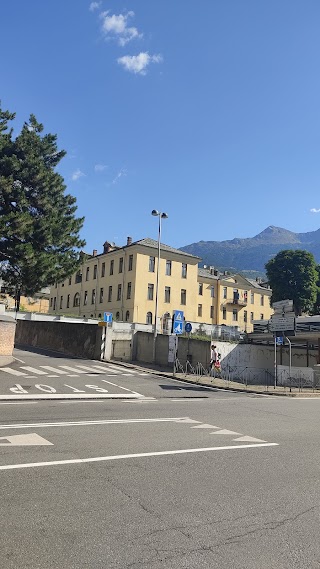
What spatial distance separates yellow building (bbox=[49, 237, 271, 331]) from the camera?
60.7m

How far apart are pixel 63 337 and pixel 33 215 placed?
47.7ft

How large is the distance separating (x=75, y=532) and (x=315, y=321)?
39.1 metres

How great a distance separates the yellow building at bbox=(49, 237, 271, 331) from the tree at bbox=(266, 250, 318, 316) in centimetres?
Result: 1208

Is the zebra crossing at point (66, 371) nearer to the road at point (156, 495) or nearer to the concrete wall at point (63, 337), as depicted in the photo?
the concrete wall at point (63, 337)

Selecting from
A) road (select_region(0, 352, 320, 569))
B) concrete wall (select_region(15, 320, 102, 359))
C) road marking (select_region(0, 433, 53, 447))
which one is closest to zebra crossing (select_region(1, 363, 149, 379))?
concrete wall (select_region(15, 320, 102, 359))

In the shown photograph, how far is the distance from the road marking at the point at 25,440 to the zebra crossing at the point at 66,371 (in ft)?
41.0

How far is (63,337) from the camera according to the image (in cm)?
3828

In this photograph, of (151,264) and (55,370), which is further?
(151,264)

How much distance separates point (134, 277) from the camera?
60.1 metres

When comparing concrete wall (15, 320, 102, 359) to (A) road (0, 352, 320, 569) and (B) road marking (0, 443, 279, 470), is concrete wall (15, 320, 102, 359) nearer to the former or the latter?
(A) road (0, 352, 320, 569)

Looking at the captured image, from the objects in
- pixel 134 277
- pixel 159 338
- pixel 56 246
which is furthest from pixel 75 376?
Result: pixel 134 277

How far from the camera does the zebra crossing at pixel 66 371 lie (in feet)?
71.3

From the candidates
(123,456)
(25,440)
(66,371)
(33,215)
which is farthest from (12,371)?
(123,456)

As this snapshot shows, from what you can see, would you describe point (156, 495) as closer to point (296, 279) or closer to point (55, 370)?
point (55, 370)
